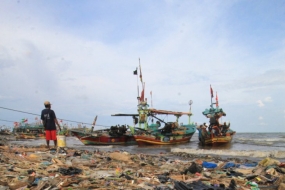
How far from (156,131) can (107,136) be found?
19.5 ft

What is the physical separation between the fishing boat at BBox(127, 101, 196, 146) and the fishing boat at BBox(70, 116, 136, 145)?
1.93m

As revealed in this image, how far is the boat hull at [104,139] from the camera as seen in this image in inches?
1139

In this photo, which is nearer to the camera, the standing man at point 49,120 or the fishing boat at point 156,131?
the standing man at point 49,120

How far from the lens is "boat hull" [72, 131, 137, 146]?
28.9 metres

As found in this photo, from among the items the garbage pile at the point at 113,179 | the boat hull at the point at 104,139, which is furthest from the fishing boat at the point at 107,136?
the garbage pile at the point at 113,179

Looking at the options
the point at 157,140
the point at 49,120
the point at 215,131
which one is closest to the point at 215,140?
the point at 215,131

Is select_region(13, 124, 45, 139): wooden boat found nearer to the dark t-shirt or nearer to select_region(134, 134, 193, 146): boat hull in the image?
select_region(134, 134, 193, 146): boat hull

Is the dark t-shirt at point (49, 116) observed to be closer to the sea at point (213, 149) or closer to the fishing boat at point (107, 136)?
the sea at point (213, 149)

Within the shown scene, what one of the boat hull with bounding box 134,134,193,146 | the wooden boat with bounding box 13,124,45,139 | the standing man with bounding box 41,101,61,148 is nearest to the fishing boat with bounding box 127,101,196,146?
the boat hull with bounding box 134,134,193,146

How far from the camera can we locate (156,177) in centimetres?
629

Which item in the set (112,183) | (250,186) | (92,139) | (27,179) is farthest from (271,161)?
(92,139)

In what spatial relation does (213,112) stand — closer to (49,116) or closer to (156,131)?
(156,131)

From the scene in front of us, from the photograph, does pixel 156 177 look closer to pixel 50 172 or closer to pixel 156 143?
pixel 50 172

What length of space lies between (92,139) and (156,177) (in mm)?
23655
